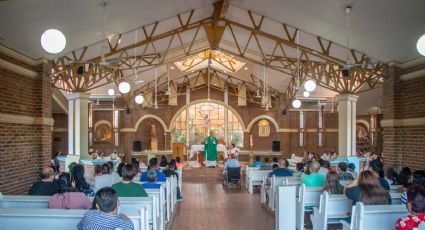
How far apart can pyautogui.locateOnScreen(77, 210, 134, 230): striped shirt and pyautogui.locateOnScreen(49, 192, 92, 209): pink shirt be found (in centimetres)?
129

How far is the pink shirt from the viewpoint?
15.6 feet

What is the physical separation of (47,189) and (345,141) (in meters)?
9.93

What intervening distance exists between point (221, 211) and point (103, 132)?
47.0ft

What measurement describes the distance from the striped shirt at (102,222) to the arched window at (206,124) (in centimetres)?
2009

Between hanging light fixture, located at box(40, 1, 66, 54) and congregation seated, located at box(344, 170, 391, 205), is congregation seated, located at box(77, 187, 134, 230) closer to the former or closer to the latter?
congregation seated, located at box(344, 170, 391, 205)

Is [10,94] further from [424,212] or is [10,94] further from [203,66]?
[203,66]

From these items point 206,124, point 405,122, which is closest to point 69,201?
point 405,122

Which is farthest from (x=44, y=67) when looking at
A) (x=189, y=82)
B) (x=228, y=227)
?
(x=189, y=82)

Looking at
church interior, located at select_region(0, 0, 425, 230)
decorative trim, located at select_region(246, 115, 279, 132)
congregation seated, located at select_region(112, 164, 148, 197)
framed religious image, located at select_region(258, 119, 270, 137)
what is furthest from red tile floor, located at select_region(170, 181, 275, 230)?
framed religious image, located at select_region(258, 119, 270, 137)

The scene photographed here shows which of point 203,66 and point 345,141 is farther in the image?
point 203,66

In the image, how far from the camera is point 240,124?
77.6ft

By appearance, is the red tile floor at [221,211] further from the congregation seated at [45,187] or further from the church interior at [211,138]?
the congregation seated at [45,187]

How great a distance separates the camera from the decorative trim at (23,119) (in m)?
7.94

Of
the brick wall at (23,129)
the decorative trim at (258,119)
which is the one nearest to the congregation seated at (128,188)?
the brick wall at (23,129)
